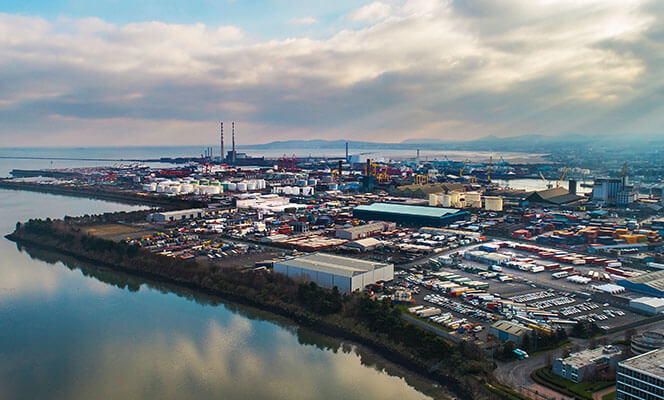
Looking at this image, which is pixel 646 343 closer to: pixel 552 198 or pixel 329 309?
pixel 329 309

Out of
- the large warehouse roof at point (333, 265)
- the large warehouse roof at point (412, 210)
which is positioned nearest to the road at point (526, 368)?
the large warehouse roof at point (333, 265)

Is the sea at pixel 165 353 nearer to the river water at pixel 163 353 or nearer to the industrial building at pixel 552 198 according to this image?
the river water at pixel 163 353

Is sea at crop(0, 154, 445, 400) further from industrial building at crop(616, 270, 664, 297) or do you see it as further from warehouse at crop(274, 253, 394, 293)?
industrial building at crop(616, 270, 664, 297)

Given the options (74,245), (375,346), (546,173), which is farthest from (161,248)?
(546,173)

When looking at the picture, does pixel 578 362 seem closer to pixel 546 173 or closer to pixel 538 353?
pixel 538 353

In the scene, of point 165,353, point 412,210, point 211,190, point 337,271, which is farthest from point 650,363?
point 211,190
